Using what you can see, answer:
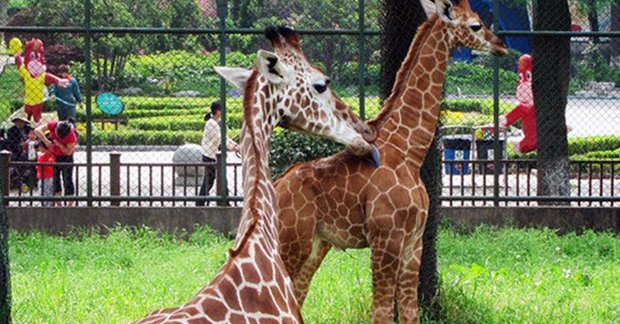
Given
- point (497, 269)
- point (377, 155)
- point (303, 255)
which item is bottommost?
point (497, 269)

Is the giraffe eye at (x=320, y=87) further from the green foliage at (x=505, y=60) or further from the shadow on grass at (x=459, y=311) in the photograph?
the green foliage at (x=505, y=60)

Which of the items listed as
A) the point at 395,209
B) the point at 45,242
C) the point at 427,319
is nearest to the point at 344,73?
the point at 45,242

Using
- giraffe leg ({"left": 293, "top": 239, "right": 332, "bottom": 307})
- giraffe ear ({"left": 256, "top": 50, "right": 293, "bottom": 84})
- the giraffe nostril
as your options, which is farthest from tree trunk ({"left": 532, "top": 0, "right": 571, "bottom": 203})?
giraffe ear ({"left": 256, "top": 50, "right": 293, "bottom": 84})

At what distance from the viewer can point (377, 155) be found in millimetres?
7453

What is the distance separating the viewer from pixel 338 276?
11.4 metres

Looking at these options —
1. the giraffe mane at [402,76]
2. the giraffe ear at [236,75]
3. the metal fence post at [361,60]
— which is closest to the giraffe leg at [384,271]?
the giraffe mane at [402,76]

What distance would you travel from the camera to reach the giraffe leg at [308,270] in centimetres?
769

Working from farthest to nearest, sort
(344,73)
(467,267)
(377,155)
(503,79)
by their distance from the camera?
1. (503,79)
2. (344,73)
3. (467,267)
4. (377,155)

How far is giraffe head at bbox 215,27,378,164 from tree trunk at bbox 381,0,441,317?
2276mm

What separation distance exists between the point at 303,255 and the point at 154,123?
998 cm

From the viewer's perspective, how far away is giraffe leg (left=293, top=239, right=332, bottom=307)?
7.69 m

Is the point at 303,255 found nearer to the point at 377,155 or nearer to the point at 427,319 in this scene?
the point at 377,155

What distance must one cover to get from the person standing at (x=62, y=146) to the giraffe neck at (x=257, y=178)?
327 inches

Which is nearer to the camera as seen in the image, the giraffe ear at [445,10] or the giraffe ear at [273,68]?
the giraffe ear at [273,68]
